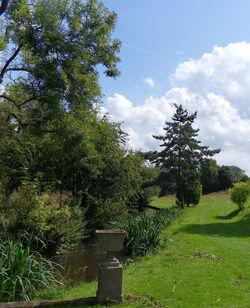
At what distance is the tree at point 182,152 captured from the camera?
23525 millimetres

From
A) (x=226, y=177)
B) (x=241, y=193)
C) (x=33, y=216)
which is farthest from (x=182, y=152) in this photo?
(x=226, y=177)

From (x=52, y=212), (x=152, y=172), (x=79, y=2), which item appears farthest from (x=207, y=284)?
(x=152, y=172)

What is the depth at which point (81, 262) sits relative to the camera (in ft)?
31.7

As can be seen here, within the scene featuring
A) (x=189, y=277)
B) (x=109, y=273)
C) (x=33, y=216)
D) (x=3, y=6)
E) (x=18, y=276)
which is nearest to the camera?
(x=109, y=273)

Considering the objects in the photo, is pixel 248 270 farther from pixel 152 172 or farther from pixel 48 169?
pixel 152 172

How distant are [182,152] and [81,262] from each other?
16.4 m

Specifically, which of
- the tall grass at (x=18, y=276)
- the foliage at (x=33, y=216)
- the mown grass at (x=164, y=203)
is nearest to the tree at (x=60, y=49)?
the foliage at (x=33, y=216)

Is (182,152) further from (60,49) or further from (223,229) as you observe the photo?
(60,49)

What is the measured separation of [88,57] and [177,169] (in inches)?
697

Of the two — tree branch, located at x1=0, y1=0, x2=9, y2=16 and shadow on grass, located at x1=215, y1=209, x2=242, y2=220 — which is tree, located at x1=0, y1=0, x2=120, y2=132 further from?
shadow on grass, located at x1=215, y1=209, x2=242, y2=220

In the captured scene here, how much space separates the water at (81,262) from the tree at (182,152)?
1255 centimetres

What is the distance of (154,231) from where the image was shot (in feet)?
34.4

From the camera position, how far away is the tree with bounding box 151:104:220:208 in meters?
23.5

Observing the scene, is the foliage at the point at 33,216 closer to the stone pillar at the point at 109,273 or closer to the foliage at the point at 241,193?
the stone pillar at the point at 109,273
